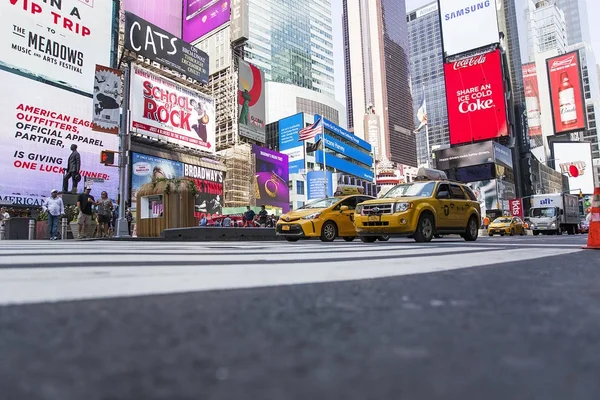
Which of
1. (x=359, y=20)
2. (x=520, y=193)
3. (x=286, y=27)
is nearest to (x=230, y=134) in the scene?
(x=520, y=193)

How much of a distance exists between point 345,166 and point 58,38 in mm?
60831

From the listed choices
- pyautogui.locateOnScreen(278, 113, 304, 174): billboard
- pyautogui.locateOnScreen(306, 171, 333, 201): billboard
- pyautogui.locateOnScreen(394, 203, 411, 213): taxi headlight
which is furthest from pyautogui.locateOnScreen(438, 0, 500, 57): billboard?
pyautogui.locateOnScreen(394, 203, 411, 213): taxi headlight

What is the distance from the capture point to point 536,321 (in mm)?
1021

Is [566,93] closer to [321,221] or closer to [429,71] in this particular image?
[429,71]

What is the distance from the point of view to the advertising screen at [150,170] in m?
31.6

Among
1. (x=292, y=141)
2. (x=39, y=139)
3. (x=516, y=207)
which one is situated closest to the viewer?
(x=39, y=139)

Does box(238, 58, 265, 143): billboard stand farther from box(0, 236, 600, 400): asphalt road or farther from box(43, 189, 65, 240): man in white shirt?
box(0, 236, 600, 400): asphalt road

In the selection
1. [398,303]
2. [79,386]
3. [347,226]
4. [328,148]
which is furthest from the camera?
[328,148]

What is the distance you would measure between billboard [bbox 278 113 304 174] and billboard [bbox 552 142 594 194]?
51.3 meters

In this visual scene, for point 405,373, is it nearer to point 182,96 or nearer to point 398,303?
point 398,303

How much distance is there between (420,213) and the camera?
28.0 feet

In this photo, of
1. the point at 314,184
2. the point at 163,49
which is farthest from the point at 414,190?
the point at 314,184

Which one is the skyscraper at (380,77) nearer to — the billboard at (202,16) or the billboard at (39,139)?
the billboard at (202,16)

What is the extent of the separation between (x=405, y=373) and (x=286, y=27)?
109 m
